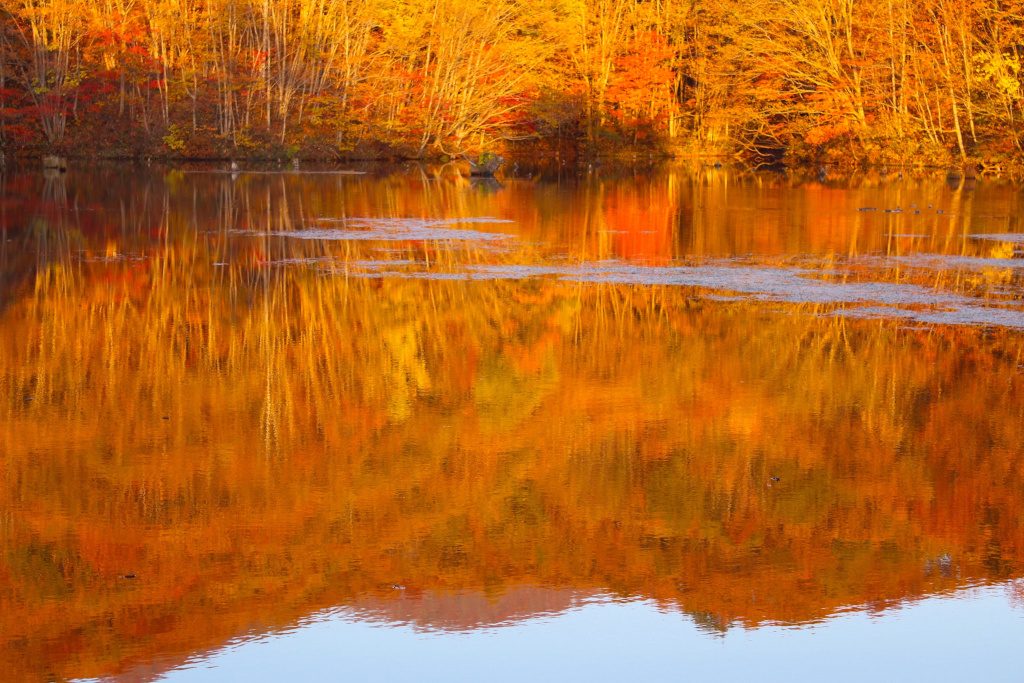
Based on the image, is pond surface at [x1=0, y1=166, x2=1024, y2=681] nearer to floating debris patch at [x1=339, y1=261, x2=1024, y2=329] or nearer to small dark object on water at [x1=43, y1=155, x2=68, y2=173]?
floating debris patch at [x1=339, y1=261, x2=1024, y2=329]

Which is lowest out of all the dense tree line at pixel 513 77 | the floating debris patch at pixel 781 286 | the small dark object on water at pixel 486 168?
the floating debris patch at pixel 781 286

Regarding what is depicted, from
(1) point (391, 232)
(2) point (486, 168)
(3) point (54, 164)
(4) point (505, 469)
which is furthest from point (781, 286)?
(3) point (54, 164)

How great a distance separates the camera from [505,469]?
7.04 m

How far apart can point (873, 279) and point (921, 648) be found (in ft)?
32.6

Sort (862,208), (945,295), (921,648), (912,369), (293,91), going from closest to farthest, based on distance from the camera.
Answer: (921,648), (912,369), (945,295), (862,208), (293,91)

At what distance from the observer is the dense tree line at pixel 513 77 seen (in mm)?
40094

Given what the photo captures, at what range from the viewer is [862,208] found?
81.9ft

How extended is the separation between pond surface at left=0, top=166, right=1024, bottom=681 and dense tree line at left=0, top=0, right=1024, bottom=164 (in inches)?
1046

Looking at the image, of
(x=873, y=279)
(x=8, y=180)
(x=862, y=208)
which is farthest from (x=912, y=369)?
(x=8, y=180)

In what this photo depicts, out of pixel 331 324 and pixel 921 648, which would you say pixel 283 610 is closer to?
pixel 921 648

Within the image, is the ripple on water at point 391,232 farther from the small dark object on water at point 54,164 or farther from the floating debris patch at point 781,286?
the small dark object on water at point 54,164

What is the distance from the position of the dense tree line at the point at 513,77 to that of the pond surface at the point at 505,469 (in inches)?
1046

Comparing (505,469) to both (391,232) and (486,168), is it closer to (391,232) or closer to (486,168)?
(391,232)

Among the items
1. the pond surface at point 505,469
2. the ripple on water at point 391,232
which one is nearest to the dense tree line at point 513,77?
the ripple on water at point 391,232
